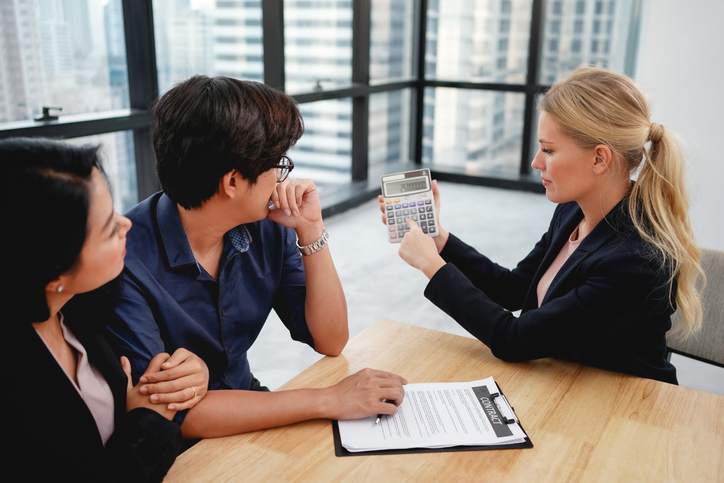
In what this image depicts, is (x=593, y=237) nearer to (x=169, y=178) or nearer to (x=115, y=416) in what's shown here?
(x=169, y=178)

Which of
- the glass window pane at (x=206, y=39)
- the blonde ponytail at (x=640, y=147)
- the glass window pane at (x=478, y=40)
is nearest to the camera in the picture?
the blonde ponytail at (x=640, y=147)

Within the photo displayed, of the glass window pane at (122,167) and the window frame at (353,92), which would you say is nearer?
the window frame at (353,92)

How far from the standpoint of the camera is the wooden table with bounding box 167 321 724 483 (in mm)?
978

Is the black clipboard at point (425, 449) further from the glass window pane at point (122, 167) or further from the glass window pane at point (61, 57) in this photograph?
the glass window pane at point (122, 167)

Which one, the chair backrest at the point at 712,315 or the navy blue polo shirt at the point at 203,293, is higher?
the navy blue polo shirt at the point at 203,293

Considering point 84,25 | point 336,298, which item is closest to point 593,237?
point 336,298

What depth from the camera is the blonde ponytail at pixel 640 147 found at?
1.32 m

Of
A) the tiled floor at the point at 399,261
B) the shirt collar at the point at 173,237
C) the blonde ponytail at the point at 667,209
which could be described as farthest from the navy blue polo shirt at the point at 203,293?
the tiled floor at the point at 399,261

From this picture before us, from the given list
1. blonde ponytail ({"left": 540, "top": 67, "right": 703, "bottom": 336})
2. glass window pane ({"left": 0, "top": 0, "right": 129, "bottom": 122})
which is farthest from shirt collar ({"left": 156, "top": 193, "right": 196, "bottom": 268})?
glass window pane ({"left": 0, "top": 0, "right": 129, "bottom": 122})

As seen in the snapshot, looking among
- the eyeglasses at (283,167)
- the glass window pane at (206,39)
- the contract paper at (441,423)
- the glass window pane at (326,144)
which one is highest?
the glass window pane at (206,39)

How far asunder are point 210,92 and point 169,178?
17cm

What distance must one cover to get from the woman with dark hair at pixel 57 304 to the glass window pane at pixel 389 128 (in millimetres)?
4266

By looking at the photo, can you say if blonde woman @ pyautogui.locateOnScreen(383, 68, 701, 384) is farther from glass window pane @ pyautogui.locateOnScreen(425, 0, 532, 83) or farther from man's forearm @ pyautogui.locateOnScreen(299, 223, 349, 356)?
glass window pane @ pyautogui.locateOnScreen(425, 0, 532, 83)

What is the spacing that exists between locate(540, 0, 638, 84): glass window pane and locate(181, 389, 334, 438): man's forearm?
14.1 feet
